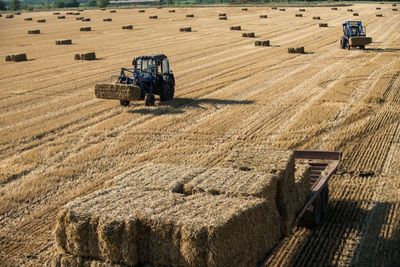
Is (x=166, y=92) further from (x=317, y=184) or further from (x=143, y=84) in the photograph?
(x=317, y=184)

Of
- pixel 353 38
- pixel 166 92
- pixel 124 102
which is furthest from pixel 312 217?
pixel 353 38

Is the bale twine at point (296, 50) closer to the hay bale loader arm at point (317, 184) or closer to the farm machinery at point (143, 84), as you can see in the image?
the farm machinery at point (143, 84)

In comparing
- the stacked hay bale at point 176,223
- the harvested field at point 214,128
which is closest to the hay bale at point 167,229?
the stacked hay bale at point 176,223

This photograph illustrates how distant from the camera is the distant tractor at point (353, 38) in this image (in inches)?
1646

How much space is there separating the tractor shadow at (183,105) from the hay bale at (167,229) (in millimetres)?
14442

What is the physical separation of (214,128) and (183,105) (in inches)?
164

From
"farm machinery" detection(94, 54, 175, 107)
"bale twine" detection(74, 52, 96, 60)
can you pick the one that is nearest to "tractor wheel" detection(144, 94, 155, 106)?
"farm machinery" detection(94, 54, 175, 107)

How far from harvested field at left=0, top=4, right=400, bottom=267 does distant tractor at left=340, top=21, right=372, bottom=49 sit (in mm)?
741

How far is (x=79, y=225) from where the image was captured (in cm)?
969

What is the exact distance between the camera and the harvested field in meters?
13.3

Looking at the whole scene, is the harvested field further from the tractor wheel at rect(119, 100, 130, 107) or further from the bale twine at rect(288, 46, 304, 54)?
the bale twine at rect(288, 46, 304, 54)

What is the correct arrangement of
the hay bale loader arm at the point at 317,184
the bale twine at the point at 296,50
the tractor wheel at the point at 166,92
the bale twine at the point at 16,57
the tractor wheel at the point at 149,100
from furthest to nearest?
A: the bale twine at the point at 296,50 → the bale twine at the point at 16,57 → the tractor wheel at the point at 166,92 → the tractor wheel at the point at 149,100 → the hay bale loader arm at the point at 317,184

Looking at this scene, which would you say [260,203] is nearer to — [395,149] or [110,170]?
[110,170]

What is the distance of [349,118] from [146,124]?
723 cm
